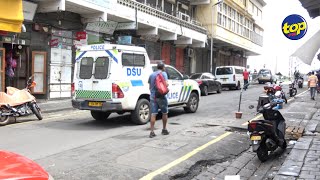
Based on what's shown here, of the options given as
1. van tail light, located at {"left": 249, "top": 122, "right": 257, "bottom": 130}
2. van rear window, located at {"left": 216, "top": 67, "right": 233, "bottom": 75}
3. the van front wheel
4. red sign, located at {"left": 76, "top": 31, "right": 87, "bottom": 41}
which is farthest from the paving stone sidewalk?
van rear window, located at {"left": 216, "top": 67, "right": 233, "bottom": 75}

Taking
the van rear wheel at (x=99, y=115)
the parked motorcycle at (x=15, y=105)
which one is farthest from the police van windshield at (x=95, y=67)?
the parked motorcycle at (x=15, y=105)

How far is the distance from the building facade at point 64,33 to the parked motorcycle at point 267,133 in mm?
11523

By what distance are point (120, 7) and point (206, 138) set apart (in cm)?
1309

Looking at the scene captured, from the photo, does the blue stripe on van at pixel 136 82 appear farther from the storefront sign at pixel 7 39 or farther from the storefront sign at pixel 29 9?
the storefront sign at pixel 29 9

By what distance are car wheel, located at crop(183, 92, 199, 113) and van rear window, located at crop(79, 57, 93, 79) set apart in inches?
161

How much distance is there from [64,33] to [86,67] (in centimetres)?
838

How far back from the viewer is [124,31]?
23703mm

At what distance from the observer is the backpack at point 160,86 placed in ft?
30.2

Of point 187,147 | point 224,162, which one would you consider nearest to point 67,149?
point 187,147

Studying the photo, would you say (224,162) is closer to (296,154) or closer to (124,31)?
(296,154)

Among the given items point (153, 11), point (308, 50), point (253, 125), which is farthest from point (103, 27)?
point (308, 50)

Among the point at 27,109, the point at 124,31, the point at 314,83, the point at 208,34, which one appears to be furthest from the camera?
the point at 208,34

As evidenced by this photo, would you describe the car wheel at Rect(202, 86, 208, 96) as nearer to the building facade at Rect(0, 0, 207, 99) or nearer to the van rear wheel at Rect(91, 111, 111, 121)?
the building facade at Rect(0, 0, 207, 99)

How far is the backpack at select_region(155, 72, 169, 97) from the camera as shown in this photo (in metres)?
9.21
